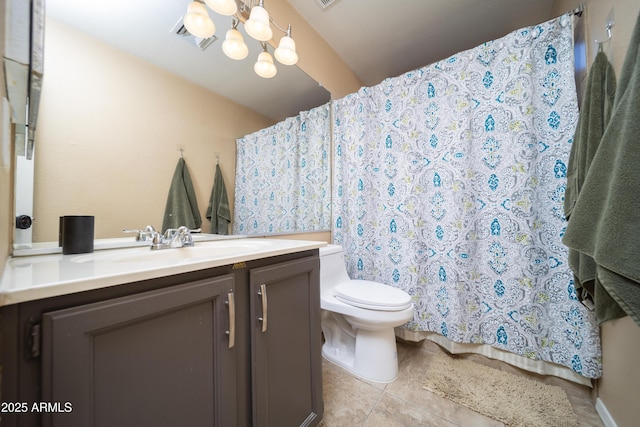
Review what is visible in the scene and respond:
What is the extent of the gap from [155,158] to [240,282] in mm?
705

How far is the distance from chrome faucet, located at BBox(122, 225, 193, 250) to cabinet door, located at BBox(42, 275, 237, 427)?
1.58ft

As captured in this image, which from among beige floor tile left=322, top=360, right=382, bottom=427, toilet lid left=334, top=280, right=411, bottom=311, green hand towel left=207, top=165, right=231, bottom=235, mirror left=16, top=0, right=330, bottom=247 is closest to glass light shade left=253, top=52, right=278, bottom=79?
mirror left=16, top=0, right=330, bottom=247

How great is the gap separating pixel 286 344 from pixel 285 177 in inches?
45.3

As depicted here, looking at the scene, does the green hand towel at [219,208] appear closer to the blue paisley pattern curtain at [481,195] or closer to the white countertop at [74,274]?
the white countertop at [74,274]

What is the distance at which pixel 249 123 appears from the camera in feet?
4.38

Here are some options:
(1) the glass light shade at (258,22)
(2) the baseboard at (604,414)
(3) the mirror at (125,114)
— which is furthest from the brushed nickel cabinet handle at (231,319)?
(2) the baseboard at (604,414)

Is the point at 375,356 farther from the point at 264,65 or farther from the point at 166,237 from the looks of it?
the point at 264,65

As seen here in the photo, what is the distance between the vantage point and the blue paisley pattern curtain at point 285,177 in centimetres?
133

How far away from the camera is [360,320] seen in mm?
1193

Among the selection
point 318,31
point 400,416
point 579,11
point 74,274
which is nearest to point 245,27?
point 318,31

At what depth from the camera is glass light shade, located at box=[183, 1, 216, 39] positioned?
98 cm

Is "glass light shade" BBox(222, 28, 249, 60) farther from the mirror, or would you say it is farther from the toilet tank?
the toilet tank

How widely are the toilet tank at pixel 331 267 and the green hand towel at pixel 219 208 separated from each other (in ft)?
1.96

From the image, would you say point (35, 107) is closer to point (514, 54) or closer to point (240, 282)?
point (240, 282)
